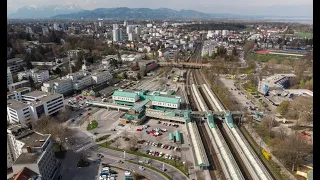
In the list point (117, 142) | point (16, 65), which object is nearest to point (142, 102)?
point (117, 142)

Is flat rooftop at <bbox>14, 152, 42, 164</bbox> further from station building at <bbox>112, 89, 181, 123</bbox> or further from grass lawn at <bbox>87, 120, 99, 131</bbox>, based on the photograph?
station building at <bbox>112, 89, 181, 123</bbox>

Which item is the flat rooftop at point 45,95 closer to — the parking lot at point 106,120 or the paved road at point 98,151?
the parking lot at point 106,120

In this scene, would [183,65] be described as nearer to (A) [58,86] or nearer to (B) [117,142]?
(A) [58,86]

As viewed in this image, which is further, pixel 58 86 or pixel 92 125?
pixel 58 86
